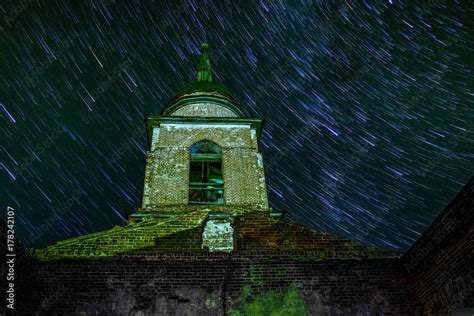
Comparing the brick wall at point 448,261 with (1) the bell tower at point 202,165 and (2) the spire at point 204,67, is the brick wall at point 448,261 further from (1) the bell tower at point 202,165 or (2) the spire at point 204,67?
(2) the spire at point 204,67

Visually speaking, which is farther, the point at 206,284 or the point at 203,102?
the point at 203,102

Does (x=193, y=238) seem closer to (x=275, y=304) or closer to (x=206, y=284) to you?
(x=206, y=284)

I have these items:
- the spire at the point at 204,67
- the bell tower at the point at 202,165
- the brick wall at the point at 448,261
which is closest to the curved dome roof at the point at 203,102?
the bell tower at the point at 202,165

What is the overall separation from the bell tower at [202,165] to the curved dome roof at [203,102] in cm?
22

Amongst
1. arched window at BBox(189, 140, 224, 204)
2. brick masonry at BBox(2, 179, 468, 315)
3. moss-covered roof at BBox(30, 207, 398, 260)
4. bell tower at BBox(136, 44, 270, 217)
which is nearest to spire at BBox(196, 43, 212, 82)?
bell tower at BBox(136, 44, 270, 217)

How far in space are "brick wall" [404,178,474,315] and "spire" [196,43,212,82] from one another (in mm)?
16227

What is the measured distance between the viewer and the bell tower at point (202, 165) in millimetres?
13727

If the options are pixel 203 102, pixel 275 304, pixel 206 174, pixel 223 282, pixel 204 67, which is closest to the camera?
pixel 275 304

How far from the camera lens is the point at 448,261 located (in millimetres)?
6344

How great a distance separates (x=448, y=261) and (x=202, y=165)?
410 inches

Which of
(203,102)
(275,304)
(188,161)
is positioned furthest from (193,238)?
(203,102)

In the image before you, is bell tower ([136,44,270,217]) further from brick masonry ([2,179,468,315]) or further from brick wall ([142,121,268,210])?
brick masonry ([2,179,468,315])

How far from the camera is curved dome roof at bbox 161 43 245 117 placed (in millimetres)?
18000

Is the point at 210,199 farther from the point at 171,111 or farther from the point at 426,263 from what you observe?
the point at 426,263
